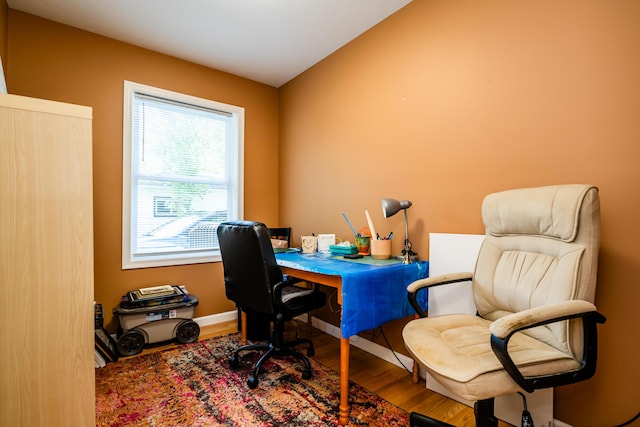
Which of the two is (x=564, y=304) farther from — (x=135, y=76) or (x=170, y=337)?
(x=135, y=76)

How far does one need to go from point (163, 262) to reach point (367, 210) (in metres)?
1.96

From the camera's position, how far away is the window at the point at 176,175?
2.73m

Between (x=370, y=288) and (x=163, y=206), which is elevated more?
(x=163, y=206)

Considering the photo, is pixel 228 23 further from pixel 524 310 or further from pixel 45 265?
pixel 524 310

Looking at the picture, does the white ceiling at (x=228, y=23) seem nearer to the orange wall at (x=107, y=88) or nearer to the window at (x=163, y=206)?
the orange wall at (x=107, y=88)

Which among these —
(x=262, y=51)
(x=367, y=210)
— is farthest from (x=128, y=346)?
(x=262, y=51)

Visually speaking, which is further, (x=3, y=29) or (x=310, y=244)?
(x=310, y=244)

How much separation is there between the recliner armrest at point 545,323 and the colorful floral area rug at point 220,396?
0.81 meters

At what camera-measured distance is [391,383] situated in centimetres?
199

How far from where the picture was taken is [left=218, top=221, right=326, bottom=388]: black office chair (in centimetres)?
183

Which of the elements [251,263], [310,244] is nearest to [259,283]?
[251,263]

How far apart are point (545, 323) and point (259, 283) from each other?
1.43 m

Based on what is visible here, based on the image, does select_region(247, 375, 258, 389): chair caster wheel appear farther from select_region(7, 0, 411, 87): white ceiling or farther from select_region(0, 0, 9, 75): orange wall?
select_region(0, 0, 9, 75): orange wall

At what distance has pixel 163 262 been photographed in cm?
284
